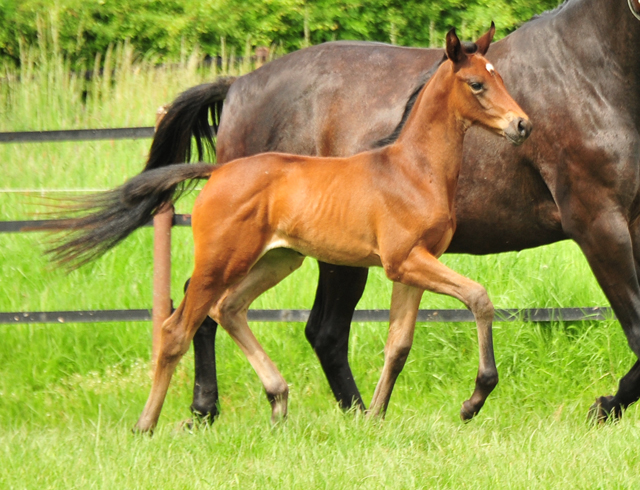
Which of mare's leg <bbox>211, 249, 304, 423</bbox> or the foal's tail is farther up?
the foal's tail

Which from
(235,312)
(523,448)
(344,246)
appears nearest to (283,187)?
(344,246)

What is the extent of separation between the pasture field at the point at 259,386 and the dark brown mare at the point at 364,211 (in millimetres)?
374

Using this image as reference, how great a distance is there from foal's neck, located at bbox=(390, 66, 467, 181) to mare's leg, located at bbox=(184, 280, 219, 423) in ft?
5.47

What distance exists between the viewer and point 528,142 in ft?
13.6

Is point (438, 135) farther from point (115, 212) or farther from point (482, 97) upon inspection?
point (115, 212)

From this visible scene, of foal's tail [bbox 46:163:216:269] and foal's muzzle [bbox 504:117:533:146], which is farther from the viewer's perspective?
foal's tail [bbox 46:163:216:269]

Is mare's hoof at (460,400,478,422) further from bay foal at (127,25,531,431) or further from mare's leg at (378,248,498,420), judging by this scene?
mare's leg at (378,248,498,420)

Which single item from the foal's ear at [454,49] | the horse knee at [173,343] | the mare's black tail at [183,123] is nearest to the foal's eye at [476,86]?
the foal's ear at [454,49]

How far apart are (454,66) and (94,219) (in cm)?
176

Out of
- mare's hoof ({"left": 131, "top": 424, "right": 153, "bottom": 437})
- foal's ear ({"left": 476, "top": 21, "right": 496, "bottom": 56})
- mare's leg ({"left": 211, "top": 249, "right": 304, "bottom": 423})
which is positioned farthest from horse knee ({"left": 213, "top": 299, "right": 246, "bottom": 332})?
foal's ear ({"left": 476, "top": 21, "right": 496, "bottom": 56})

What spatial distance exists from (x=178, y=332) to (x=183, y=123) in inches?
61.1

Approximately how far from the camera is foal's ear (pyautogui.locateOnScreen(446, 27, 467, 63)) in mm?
3525

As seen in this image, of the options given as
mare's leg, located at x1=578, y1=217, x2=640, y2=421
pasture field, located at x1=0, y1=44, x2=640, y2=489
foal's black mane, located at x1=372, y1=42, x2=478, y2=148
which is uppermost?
foal's black mane, located at x1=372, y1=42, x2=478, y2=148

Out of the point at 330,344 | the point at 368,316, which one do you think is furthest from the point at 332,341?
the point at 368,316
